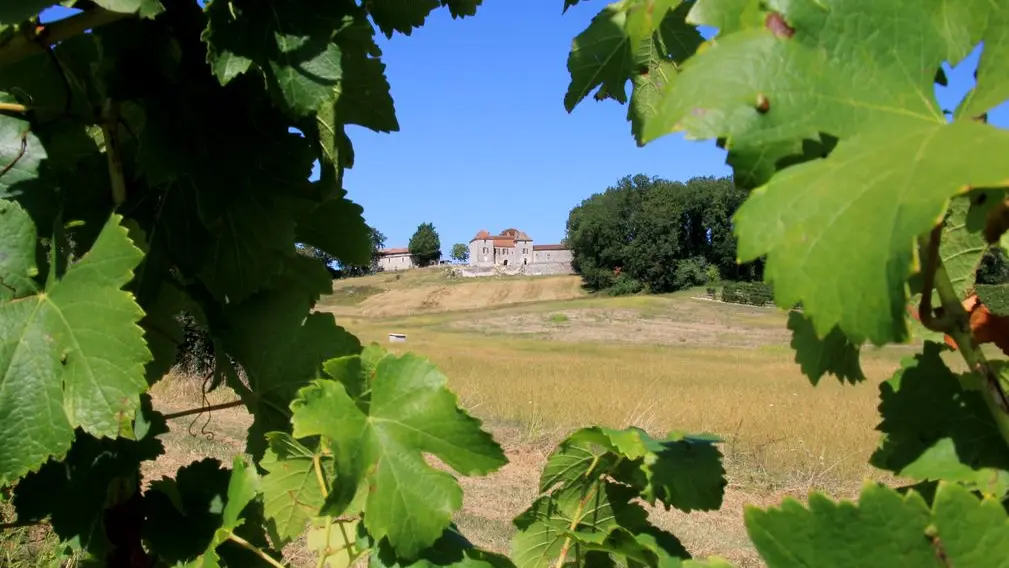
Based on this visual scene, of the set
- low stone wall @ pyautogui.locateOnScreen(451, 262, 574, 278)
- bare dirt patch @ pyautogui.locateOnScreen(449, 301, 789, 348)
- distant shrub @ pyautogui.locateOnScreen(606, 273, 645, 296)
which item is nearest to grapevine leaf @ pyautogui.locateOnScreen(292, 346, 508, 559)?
bare dirt patch @ pyautogui.locateOnScreen(449, 301, 789, 348)

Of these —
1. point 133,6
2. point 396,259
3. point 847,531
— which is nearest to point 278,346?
point 133,6

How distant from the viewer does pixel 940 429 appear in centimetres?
82

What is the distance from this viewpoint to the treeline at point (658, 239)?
2467 inches

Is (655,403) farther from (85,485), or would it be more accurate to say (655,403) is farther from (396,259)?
(396,259)

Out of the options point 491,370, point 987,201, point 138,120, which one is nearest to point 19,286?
point 138,120

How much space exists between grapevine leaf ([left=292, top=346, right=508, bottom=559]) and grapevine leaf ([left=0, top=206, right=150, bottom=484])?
0.25 metres

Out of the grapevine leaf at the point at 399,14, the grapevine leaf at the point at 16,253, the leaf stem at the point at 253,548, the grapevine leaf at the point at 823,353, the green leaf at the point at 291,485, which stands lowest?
the leaf stem at the point at 253,548

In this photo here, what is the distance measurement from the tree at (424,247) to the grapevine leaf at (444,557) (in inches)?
3591

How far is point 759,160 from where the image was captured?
24.6 inches

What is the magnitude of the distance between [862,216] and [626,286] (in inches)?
2586

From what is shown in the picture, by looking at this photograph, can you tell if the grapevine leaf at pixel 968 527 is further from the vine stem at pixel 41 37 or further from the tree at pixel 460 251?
the tree at pixel 460 251

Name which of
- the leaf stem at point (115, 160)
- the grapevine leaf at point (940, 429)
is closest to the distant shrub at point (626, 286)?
the leaf stem at point (115, 160)

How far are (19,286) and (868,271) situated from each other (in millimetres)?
1165

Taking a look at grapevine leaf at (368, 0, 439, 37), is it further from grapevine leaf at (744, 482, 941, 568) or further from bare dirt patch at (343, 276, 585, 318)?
bare dirt patch at (343, 276, 585, 318)
